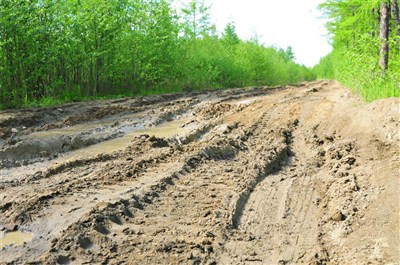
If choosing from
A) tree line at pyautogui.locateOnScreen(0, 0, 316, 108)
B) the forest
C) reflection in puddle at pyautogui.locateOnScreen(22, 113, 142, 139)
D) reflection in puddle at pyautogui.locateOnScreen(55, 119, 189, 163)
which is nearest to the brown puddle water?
reflection in puddle at pyautogui.locateOnScreen(55, 119, 189, 163)

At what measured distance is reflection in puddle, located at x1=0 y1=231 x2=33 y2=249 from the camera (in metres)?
4.75

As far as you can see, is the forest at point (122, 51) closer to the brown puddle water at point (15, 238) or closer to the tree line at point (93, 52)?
the tree line at point (93, 52)

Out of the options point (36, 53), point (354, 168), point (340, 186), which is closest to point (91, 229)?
point (340, 186)

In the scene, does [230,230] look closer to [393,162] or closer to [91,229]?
[91,229]

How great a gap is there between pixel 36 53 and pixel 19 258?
13.9 metres

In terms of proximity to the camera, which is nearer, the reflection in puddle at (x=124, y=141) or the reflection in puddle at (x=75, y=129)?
the reflection in puddle at (x=124, y=141)

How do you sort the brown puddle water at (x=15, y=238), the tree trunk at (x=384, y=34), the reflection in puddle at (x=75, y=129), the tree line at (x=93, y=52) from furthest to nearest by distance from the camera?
the tree line at (x=93, y=52) < the tree trunk at (x=384, y=34) < the reflection in puddle at (x=75, y=129) < the brown puddle water at (x=15, y=238)

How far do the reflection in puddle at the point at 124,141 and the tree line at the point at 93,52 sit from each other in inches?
252

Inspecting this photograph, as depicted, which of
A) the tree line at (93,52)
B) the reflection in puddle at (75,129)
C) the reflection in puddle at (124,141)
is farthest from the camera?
the tree line at (93,52)

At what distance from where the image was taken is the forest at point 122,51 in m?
14.6

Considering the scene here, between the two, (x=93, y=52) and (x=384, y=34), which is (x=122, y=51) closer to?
(x=93, y=52)

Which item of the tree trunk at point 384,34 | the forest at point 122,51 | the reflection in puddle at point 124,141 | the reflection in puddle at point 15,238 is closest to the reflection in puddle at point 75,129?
the reflection in puddle at point 124,141

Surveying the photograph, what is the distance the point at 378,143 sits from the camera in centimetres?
827

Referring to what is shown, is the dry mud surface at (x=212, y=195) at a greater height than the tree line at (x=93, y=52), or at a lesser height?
lesser
